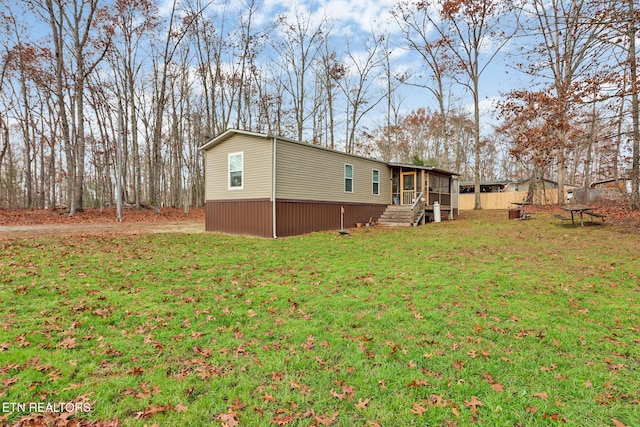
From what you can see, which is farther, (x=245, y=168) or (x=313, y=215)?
(x=313, y=215)

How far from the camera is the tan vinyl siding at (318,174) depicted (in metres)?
12.0

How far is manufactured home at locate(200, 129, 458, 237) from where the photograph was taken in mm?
11852

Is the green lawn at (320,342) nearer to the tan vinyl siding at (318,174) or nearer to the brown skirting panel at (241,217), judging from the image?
the brown skirting panel at (241,217)

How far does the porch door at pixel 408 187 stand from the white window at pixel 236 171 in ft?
32.7

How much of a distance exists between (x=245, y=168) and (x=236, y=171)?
0.60 metres

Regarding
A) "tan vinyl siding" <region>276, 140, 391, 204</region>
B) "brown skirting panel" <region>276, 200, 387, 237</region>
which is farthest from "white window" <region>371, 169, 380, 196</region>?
"brown skirting panel" <region>276, 200, 387, 237</region>

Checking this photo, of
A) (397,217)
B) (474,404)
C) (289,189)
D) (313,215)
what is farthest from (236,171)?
(474,404)

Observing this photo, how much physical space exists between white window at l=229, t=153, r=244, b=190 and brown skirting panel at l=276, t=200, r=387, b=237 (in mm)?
2184

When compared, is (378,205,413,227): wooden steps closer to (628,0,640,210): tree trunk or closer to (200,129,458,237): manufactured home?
(200,129,458,237): manufactured home

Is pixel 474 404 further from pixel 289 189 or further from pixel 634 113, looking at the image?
pixel 634 113

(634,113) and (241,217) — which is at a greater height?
(634,113)

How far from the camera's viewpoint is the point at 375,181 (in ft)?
56.0

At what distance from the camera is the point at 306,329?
376 cm

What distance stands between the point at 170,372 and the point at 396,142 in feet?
108
